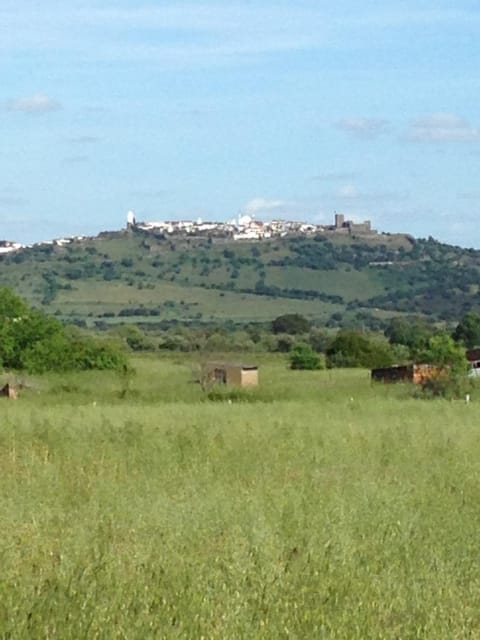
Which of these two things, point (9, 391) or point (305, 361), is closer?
point (9, 391)

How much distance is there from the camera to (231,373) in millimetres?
49312

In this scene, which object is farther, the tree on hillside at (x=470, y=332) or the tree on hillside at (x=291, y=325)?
the tree on hillside at (x=291, y=325)

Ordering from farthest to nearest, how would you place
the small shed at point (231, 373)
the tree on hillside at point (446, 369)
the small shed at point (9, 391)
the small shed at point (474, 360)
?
the small shed at point (231, 373) → the small shed at point (474, 360) → the small shed at point (9, 391) → the tree on hillside at point (446, 369)

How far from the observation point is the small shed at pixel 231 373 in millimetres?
47875

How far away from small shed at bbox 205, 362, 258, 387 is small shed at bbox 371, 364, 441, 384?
→ 14.2 ft

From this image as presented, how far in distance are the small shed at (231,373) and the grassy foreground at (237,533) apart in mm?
27643

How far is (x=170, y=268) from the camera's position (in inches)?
5974

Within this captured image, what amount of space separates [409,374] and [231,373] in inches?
297

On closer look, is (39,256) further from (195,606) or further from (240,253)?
(195,606)

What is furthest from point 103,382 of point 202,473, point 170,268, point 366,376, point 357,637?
point 170,268

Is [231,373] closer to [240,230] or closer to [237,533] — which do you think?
[237,533]

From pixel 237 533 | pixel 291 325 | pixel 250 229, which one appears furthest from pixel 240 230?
pixel 237 533

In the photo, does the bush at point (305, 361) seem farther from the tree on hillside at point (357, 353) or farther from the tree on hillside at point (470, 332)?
the tree on hillside at point (470, 332)

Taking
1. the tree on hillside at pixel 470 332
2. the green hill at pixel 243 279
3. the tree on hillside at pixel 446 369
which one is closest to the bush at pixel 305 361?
the tree on hillside at pixel 446 369
